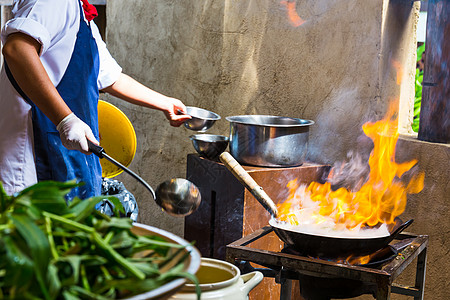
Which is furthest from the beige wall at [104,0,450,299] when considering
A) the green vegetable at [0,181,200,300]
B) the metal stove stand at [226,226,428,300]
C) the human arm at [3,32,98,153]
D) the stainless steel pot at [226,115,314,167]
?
the green vegetable at [0,181,200,300]

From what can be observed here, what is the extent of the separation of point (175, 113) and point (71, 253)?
1.99m

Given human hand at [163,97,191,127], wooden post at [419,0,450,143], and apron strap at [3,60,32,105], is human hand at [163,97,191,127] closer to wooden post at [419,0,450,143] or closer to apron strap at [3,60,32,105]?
apron strap at [3,60,32,105]

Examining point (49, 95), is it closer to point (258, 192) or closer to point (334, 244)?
point (258, 192)

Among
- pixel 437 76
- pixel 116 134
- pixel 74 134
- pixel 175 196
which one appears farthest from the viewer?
pixel 116 134

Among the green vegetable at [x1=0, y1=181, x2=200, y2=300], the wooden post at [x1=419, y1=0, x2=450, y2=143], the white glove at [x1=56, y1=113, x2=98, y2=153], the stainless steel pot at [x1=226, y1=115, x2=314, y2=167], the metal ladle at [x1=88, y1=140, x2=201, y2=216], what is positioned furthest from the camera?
the stainless steel pot at [x1=226, y1=115, x2=314, y2=167]

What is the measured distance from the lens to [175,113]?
2.72m

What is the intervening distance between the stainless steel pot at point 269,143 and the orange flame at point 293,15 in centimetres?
71

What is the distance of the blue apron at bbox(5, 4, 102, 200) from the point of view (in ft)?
7.23

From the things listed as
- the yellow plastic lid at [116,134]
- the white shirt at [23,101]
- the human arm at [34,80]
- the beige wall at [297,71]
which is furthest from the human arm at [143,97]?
the beige wall at [297,71]

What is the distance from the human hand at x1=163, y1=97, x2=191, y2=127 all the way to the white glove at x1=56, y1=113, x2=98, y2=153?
2.42 ft

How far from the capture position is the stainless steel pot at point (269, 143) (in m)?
2.73

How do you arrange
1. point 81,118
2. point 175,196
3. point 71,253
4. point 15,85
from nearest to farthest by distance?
point 71,253
point 175,196
point 15,85
point 81,118

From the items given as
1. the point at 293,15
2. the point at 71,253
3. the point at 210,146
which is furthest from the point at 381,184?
the point at 71,253

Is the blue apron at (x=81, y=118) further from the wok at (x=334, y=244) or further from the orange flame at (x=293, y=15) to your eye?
the orange flame at (x=293, y=15)
